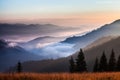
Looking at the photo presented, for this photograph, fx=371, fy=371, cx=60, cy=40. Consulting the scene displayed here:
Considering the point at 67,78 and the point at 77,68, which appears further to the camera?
the point at 77,68

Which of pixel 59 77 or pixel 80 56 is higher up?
pixel 80 56

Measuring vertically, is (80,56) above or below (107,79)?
above

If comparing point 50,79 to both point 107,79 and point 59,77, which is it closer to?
point 59,77

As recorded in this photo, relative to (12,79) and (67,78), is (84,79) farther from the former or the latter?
(12,79)

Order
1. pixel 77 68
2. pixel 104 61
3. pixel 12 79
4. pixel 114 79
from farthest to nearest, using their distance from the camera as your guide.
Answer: pixel 104 61 < pixel 77 68 < pixel 114 79 < pixel 12 79

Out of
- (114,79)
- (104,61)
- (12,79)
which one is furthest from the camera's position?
(104,61)

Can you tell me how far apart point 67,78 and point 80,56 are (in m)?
44.0

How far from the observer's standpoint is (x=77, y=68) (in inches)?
2297

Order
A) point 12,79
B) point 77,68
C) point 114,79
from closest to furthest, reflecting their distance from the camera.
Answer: point 12,79, point 114,79, point 77,68

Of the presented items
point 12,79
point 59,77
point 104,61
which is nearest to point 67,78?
point 59,77

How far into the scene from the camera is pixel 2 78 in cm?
1493

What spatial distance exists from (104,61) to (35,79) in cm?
5499

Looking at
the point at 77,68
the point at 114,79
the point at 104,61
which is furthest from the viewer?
the point at 104,61

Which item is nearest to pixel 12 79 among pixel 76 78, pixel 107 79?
pixel 76 78
